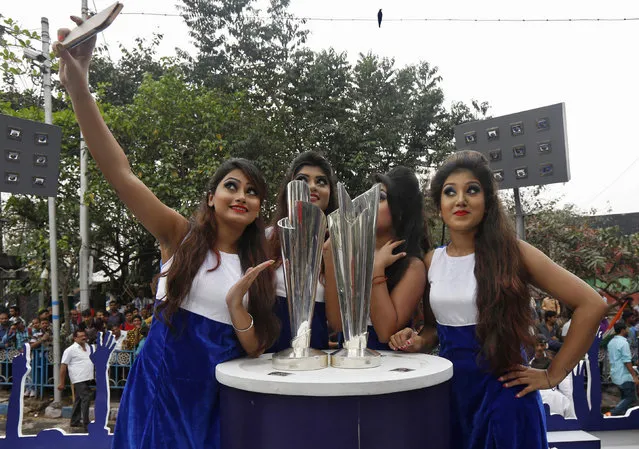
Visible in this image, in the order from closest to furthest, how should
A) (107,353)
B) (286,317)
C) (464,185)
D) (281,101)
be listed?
1. (464,185)
2. (286,317)
3. (107,353)
4. (281,101)

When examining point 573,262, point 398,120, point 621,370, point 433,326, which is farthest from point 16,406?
point 398,120

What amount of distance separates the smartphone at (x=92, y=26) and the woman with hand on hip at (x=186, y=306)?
0.09m

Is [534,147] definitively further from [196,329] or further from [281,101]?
[281,101]

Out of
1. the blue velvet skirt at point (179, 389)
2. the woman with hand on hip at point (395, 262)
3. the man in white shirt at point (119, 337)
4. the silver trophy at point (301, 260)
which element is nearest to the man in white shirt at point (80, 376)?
the man in white shirt at point (119, 337)

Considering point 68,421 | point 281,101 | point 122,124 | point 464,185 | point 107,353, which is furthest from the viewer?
point 281,101

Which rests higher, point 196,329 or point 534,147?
point 534,147

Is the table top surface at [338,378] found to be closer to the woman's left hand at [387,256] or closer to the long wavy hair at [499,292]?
the long wavy hair at [499,292]

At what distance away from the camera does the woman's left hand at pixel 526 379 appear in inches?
66.1

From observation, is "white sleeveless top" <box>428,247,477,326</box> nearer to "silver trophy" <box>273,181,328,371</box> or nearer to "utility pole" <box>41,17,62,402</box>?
"silver trophy" <box>273,181,328,371</box>

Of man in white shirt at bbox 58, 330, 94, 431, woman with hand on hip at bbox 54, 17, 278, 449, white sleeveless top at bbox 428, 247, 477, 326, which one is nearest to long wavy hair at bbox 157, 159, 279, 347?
woman with hand on hip at bbox 54, 17, 278, 449

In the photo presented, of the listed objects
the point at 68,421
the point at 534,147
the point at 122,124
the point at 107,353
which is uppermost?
the point at 122,124

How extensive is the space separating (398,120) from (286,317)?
430 inches

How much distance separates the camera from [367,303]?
1711 mm

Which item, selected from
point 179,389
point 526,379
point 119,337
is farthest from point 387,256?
point 119,337
